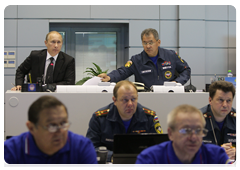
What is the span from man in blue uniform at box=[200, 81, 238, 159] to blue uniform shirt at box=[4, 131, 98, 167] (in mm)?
1102

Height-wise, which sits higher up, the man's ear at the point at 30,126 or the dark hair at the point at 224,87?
the dark hair at the point at 224,87

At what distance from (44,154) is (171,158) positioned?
0.60m

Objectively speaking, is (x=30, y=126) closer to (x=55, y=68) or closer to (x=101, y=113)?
(x=101, y=113)

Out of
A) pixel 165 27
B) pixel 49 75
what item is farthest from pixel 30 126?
pixel 165 27

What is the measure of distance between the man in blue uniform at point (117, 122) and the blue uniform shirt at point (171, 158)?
0.78 metres

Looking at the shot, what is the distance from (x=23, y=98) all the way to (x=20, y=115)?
0.16 meters

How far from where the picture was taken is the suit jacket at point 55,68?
11.4 feet

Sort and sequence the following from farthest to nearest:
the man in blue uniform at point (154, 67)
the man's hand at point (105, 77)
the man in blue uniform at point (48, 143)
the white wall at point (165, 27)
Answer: the white wall at point (165, 27)
the man in blue uniform at point (154, 67)
the man's hand at point (105, 77)
the man in blue uniform at point (48, 143)

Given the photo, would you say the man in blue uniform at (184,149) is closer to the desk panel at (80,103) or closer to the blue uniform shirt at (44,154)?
the blue uniform shirt at (44,154)

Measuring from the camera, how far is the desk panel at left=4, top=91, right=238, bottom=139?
266 cm

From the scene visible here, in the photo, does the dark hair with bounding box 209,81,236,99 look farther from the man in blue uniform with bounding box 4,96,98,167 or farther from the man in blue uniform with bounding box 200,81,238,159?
the man in blue uniform with bounding box 4,96,98,167

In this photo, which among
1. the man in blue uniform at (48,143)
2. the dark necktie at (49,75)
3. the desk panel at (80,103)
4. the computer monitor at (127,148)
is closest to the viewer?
the man in blue uniform at (48,143)

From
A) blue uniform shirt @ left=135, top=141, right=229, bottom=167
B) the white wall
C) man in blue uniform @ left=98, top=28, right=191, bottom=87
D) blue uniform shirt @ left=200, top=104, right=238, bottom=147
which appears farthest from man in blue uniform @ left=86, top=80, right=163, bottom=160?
the white wall

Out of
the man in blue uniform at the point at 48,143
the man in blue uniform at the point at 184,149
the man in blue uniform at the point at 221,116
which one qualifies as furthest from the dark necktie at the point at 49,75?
the man in blue uniform at the point at 184,149
